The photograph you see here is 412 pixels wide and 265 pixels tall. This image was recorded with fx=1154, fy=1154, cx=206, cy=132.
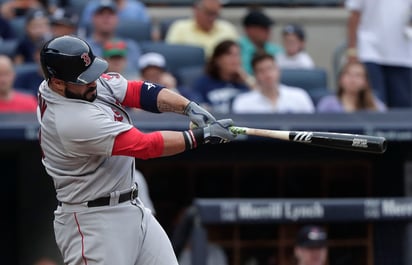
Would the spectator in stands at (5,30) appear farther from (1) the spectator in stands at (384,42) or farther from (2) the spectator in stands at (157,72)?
(1) the spectator in stands at (384,42)

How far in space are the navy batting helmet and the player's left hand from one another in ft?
1.48

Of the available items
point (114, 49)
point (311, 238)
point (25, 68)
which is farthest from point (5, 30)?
point (311, 238)

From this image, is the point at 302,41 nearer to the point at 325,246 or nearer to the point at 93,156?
the point at 325,246

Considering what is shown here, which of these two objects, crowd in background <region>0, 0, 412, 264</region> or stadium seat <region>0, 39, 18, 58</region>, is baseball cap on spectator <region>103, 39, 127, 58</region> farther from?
stadium seat <region>0, 39, 18, 58</region>

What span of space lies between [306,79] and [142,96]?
392cm

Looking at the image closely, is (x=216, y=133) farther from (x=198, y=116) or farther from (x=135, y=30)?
(x=135, y=30)

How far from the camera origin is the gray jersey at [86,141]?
4828 mm

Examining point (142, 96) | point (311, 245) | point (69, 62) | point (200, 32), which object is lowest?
point (311, 245)

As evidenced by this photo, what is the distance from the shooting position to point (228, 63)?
27.1 ft

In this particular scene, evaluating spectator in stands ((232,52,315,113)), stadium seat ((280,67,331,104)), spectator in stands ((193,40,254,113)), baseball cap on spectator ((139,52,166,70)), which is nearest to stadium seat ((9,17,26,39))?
baseball cap on spectator ((139,52,166,70))

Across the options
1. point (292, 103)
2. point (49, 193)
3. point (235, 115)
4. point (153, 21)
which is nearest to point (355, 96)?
point (292, 103)

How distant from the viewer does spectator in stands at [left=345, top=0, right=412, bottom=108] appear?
8.17m

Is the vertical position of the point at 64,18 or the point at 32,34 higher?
the point at 64,18

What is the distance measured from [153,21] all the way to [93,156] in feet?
19.3
